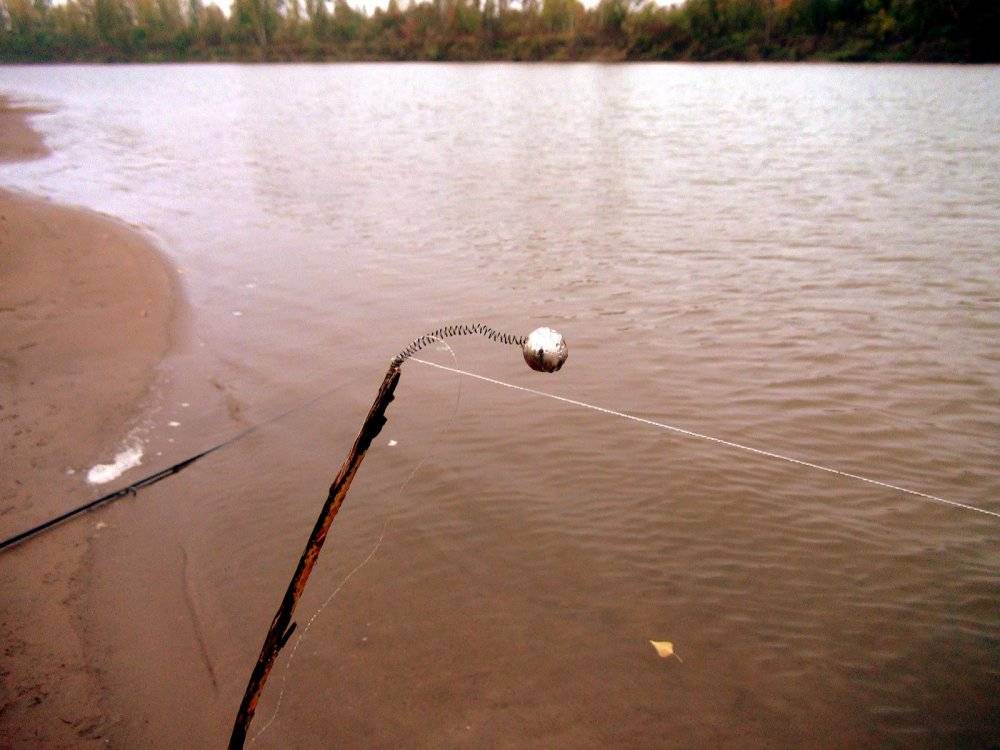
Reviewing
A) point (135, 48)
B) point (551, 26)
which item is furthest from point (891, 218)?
point (135, 48)

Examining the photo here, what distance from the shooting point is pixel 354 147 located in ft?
62.8

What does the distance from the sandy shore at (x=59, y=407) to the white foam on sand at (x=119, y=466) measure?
0.06 meters

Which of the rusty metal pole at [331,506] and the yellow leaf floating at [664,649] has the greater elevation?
the rusty metal pole at [331,506]

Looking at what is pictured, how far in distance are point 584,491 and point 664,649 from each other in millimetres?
1220

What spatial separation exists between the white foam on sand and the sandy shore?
0.20 feet

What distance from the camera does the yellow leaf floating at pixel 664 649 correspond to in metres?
3.10

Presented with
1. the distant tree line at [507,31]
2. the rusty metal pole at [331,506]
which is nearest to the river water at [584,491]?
the rusty metal pole at [331,506]

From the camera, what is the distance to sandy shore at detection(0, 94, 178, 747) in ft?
9.30

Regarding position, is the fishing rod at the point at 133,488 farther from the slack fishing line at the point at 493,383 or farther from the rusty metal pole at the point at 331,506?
the rusty metal pole at the point at 331,506

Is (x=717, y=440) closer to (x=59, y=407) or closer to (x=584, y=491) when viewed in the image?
(x=584, y=491)

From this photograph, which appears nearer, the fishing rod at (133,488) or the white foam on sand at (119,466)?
the fishing rod at (133,488)

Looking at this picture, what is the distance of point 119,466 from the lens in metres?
4.36

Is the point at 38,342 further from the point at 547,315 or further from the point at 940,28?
the point at 940,28

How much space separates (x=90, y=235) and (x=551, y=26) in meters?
91.8
